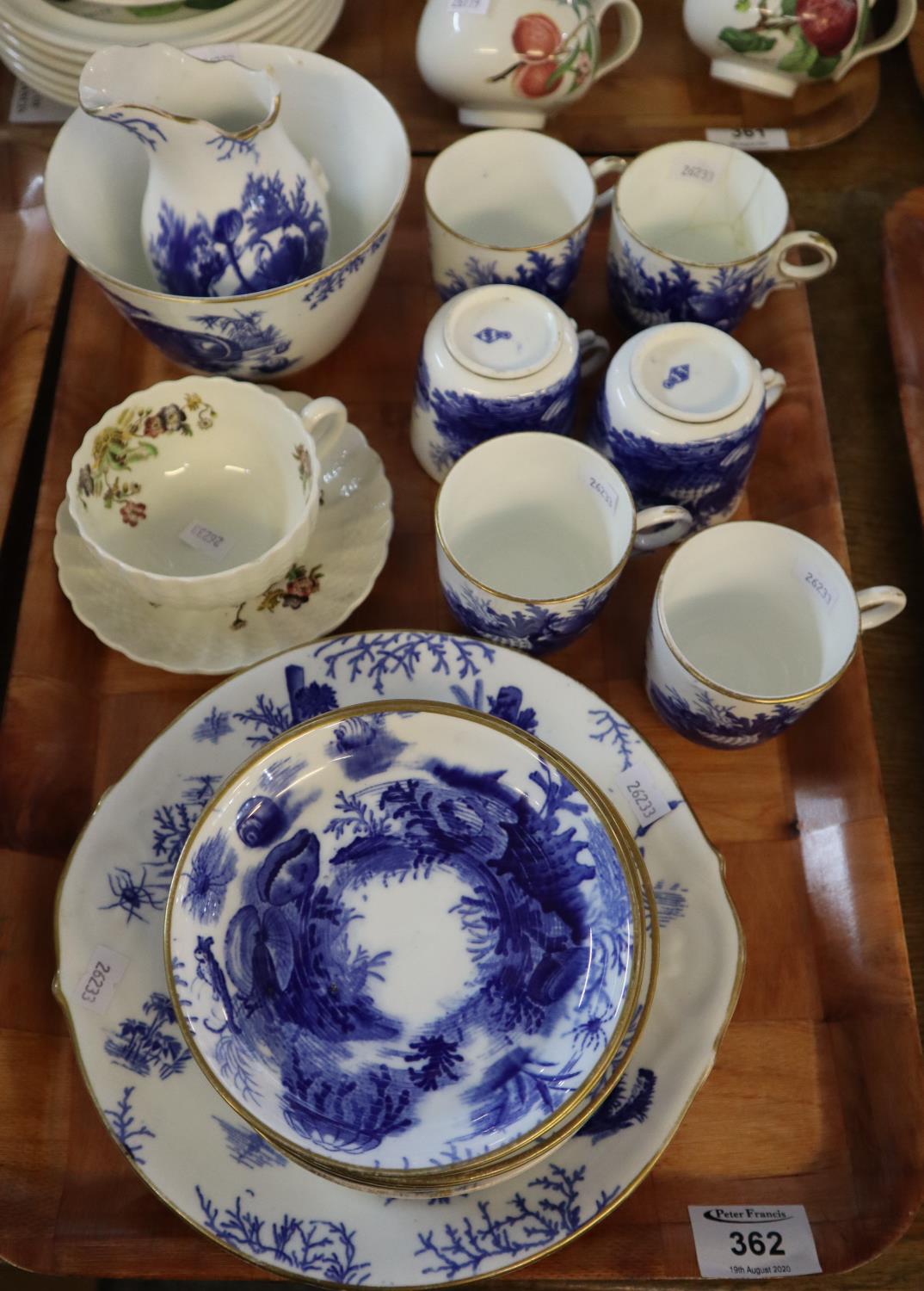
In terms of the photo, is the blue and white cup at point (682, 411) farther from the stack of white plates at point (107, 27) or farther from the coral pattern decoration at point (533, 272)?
the stack of white plates at point (107, 27)

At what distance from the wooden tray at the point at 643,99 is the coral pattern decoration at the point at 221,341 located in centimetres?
29

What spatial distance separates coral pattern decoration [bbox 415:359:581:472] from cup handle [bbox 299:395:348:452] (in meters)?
0.05

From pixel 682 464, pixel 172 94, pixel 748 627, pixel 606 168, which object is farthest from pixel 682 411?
pixel 172 94

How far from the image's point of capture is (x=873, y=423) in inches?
33.0

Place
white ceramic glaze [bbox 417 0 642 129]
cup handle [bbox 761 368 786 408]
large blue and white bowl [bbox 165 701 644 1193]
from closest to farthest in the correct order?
large blue and white bowl [bbox 165 701 644 1193]
cup handle [bbox 761 368 786 408]
white ceramic glaze [bbox 417 0 642 129]

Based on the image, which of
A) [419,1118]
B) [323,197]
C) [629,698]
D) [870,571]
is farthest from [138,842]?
[870,571]

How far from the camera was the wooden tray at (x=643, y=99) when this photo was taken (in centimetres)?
87

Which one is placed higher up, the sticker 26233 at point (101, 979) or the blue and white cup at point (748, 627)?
the blue and white cup at point (748, 627)

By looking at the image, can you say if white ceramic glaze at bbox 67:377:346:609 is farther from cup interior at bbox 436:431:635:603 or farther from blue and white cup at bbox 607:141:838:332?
blue and white cup at bbox 607:141:838:332

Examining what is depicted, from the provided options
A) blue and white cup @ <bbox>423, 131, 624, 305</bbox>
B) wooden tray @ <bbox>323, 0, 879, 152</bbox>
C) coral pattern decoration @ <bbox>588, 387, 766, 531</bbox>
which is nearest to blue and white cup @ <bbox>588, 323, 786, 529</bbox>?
coral pattern decoration @ <bbox>588, 387, 766, 531</bbox>

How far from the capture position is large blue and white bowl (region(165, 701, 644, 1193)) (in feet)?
1.53

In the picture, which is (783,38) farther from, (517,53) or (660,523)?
(660,523)

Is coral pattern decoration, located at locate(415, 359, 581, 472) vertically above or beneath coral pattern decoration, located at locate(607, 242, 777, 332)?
beneath

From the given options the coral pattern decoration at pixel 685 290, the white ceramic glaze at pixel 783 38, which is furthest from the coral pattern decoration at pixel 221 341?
the white ceramic glaze at pixel 783 38
